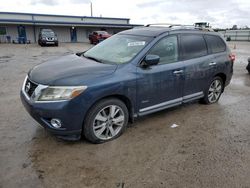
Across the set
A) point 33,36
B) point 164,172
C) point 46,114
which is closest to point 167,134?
point 164,172

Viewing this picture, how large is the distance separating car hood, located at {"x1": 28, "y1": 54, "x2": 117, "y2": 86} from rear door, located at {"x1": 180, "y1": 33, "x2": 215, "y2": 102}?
169 centimetres

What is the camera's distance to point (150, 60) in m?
3.92

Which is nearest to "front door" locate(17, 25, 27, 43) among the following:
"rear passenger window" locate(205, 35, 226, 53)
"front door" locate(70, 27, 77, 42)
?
"front door" locate(70, 27, 77, 42)

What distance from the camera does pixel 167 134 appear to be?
13.6ft

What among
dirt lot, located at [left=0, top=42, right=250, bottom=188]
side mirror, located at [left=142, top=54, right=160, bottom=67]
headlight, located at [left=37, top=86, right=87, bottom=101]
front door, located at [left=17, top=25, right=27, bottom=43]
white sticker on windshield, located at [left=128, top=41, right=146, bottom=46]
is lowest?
dirt lot, located at [left=0, top=42, right=250, bottom=188]

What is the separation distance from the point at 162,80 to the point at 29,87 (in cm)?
223

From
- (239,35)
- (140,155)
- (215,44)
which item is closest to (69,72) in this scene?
(140,155)

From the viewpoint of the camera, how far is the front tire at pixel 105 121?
3.54 metres

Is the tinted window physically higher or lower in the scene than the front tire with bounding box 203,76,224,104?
higher

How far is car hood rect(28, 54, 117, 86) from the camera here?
3.37 m

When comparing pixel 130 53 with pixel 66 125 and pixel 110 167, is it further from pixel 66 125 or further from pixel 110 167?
pixel 110 167

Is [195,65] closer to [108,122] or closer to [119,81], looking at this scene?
[119,81]

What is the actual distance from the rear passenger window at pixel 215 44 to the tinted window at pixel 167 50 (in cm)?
122

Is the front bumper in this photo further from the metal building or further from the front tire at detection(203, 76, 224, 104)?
the metal building
